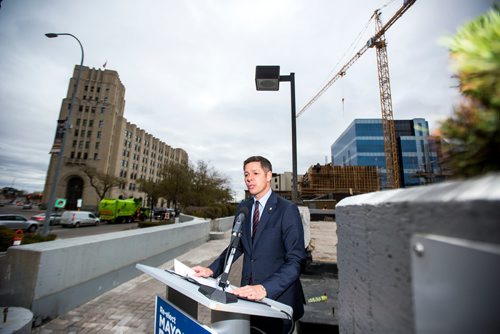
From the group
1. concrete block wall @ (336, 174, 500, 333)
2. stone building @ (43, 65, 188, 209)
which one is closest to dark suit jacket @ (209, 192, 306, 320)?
concrete block wall @ (336, 174, 500, 333)

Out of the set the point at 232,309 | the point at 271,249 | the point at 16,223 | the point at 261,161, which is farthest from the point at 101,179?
the point at 232,309

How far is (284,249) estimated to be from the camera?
2.07 metres

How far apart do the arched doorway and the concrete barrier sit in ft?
190

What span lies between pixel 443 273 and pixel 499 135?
329mm

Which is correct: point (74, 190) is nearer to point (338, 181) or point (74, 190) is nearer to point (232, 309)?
point (338, 181)

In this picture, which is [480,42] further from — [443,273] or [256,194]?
[256,194]

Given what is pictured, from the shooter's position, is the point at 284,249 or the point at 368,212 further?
the point at 284,249

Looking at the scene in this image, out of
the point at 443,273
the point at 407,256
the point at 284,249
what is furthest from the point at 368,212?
the point at 284,249

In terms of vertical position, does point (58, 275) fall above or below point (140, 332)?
above

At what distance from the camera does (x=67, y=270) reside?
12.3 ft

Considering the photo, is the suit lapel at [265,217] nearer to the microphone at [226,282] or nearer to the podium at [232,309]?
the microphone at [226,282]

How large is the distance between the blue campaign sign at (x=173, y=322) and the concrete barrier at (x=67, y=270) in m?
2.87

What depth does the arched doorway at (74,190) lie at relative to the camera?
5031 centimetres

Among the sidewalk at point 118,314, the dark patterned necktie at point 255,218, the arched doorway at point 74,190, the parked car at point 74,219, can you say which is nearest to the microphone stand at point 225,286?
the dark patterned necktie at point 255,218
